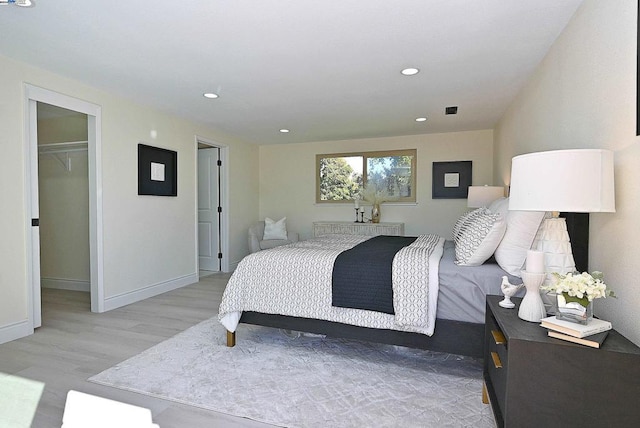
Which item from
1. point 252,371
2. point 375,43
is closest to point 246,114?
point 375,43

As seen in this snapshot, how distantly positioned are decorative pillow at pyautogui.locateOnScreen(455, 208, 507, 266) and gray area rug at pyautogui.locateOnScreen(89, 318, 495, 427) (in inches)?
30.7

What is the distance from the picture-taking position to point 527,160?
1606 mm

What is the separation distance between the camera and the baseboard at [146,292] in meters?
3.84

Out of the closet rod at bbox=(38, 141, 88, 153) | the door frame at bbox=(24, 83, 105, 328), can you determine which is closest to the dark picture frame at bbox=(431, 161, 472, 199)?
the door frame at bbox=(24, 83, 105, 328)

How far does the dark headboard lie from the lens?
2.02 m

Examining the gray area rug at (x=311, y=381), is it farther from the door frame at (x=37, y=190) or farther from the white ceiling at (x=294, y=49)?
the white ceiling at (x=294, y=49)

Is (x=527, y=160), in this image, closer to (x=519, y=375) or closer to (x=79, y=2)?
(x=519, y=375)

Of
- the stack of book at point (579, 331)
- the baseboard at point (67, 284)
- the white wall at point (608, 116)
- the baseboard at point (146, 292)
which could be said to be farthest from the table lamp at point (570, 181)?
the baseboard at point (67, 284)

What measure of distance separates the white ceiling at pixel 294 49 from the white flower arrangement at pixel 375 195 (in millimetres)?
1934

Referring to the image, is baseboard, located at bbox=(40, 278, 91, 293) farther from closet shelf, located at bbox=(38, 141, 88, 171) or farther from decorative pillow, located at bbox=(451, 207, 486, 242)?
decorative pillow, located at bbox=(451, 207, 486, 242)

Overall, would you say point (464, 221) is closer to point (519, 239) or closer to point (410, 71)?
point (519, 239)

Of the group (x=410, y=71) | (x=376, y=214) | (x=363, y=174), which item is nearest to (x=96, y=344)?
(x=410, y=71)

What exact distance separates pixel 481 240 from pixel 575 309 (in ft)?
2.83

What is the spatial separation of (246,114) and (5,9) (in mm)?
2577
